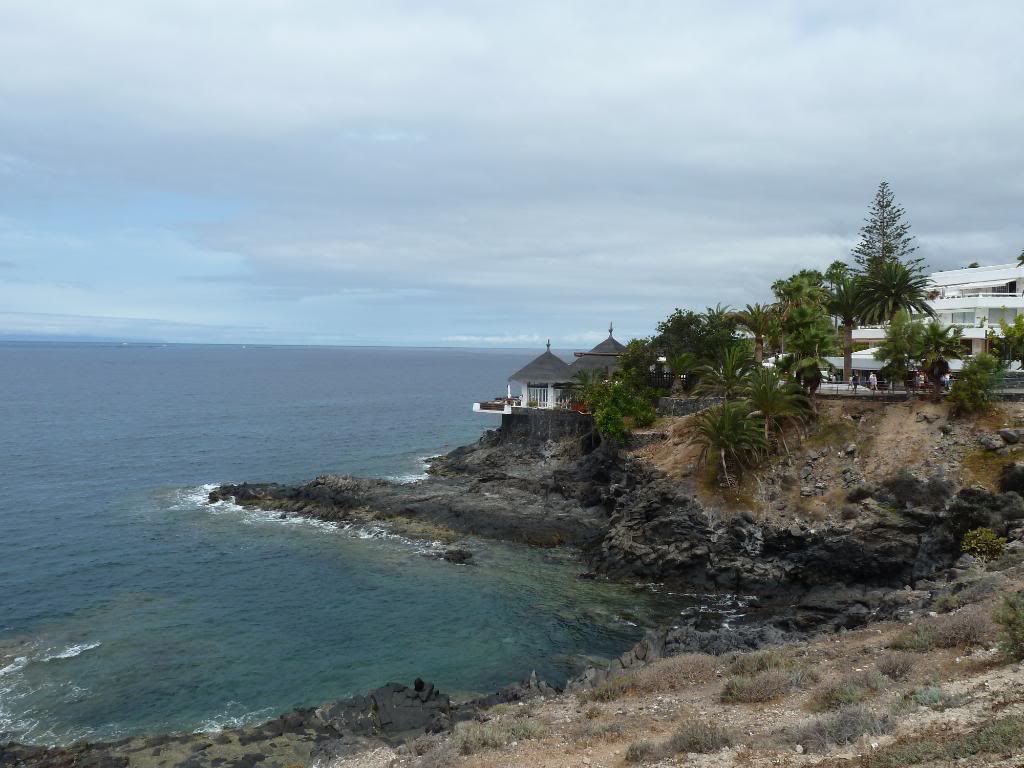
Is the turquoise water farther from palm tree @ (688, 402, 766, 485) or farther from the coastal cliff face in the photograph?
palm tree @ (688, 402, 766, 485)

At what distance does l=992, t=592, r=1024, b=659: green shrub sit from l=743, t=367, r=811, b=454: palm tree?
69.4ft

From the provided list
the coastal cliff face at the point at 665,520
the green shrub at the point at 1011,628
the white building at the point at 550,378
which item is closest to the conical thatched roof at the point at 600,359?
the white building at the point at 550,378

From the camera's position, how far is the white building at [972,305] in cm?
4653

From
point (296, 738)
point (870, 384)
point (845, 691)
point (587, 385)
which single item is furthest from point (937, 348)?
point (296, 738)

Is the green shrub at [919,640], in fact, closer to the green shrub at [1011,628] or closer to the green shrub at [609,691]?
the green shrub at [1011,628]

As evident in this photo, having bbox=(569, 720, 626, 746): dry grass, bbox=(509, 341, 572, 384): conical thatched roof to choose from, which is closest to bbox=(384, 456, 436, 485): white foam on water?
bbox=(509, 341, 572, 384): conical thatched roof

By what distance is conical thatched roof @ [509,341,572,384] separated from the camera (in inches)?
2143

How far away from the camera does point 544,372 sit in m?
55.0

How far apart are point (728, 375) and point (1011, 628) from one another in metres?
26.9

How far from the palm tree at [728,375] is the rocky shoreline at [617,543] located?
22.1 ft

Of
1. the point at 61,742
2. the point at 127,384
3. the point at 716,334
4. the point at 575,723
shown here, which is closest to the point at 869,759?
the point at 575,723

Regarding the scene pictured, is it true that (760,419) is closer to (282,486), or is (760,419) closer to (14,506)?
(282,486)

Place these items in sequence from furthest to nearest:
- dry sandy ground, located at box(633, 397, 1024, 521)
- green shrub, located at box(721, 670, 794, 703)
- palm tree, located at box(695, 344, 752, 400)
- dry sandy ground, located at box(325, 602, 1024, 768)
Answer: palm tree, located at box(695, 344, 752, 400) < dry sandy ground, located at box(633, 397, 1024, 521) < green shrub, located at box(721, 670, 794, 703) < dry sandy ground, located at box(325, 602, 1024, 768)

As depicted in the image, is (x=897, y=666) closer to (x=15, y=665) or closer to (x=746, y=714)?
(x=746, y=714)
